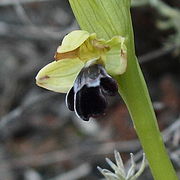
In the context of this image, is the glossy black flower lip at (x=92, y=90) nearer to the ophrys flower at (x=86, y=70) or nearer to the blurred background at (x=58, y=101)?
the ophrys flower at (x=86, y=70)

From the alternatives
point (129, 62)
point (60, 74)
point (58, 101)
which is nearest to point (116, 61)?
point (129, 62)

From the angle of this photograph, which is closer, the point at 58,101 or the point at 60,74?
the point at 60,74

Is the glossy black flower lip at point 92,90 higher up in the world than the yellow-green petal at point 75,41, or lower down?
lower down

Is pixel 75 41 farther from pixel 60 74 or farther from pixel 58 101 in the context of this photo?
pixel 58 101

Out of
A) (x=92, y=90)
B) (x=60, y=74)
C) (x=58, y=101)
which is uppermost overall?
(x=58, y=101)

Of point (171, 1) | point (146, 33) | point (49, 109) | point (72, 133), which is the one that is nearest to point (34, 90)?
point (49, 109)

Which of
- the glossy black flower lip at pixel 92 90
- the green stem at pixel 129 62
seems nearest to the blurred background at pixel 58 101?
the green stem at pixel 129 62

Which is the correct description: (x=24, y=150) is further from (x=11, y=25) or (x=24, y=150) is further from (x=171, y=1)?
(x=171, y=1)
